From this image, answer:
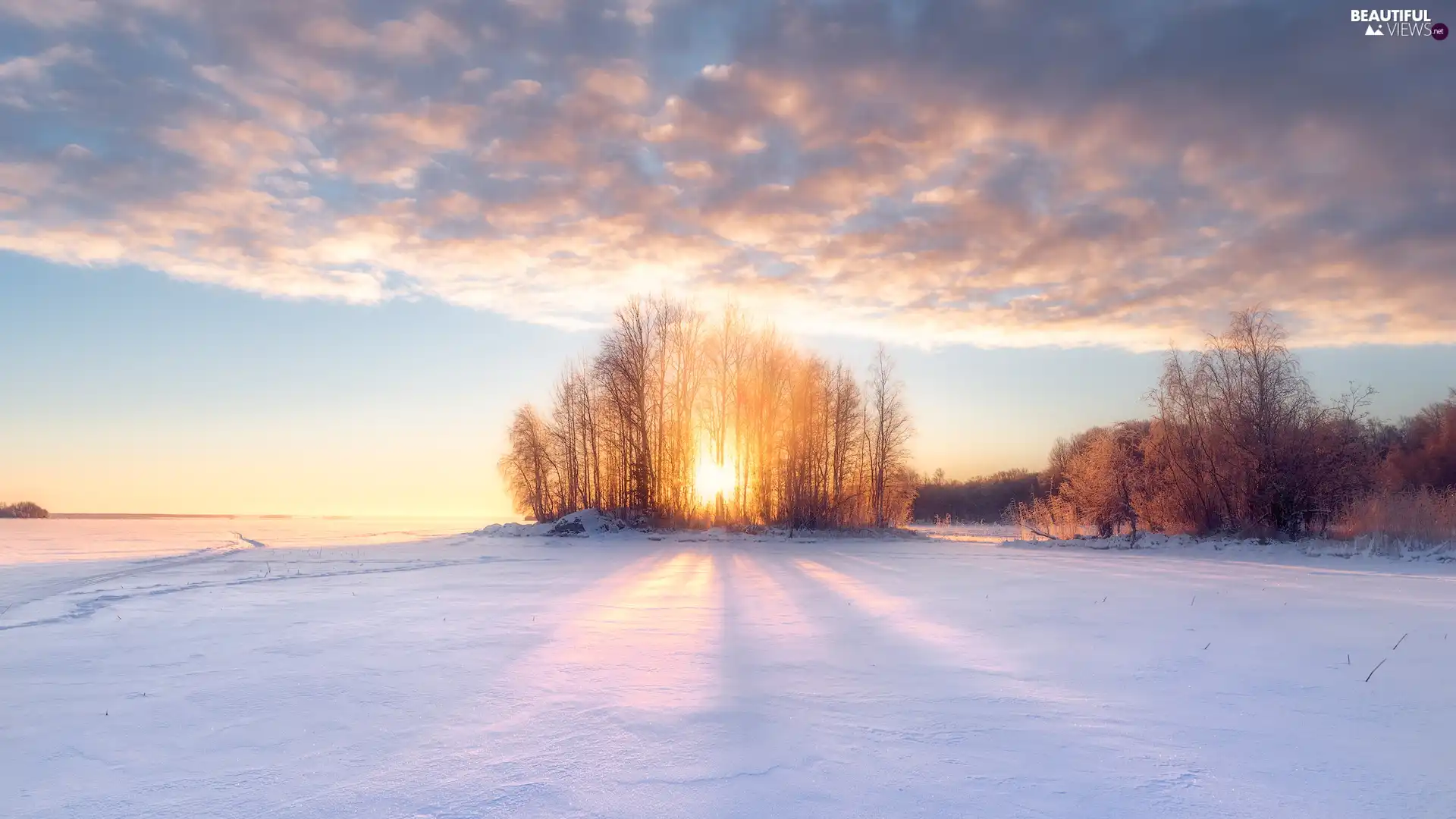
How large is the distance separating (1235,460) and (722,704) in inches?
903

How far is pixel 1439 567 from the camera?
1409cm

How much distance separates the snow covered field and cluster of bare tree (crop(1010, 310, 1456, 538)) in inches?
527

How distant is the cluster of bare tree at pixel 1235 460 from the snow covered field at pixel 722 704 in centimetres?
1339

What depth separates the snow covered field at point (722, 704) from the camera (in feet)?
9.55

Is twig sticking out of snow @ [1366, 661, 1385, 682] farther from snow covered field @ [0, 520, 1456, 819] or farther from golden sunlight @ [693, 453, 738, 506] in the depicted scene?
golden sunlight @ [693, 453, 738, 506]

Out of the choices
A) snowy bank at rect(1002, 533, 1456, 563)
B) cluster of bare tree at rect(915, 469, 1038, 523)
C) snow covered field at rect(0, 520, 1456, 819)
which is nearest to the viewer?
snow covered field at rect(0, 520, 1456, 819)

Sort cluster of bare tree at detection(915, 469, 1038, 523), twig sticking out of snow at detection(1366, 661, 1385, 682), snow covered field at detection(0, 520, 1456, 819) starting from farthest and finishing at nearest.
A: cluster of bare tree at detection(915, 469, 1038, 523) → twig sticking out of snow at detection(1366, 661, 1385, 682) → snow covered field at detection(0, 520, 1456, 819)

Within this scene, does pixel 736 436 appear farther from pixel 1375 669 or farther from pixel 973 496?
pixel 973 496

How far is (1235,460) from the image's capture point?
21828 mm

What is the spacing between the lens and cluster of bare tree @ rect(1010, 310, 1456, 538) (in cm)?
2044

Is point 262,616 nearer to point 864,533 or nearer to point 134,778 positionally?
point 134,778

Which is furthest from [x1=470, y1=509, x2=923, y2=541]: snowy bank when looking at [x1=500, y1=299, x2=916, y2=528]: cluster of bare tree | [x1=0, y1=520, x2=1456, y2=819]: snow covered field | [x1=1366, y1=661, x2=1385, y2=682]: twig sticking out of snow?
[x1=1366, y1=661, x2=1385, y2=682]: twig sticking out of snow

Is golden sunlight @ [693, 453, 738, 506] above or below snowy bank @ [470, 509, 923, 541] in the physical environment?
above

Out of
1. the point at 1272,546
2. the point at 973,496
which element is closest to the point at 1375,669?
the point at 1272,546
